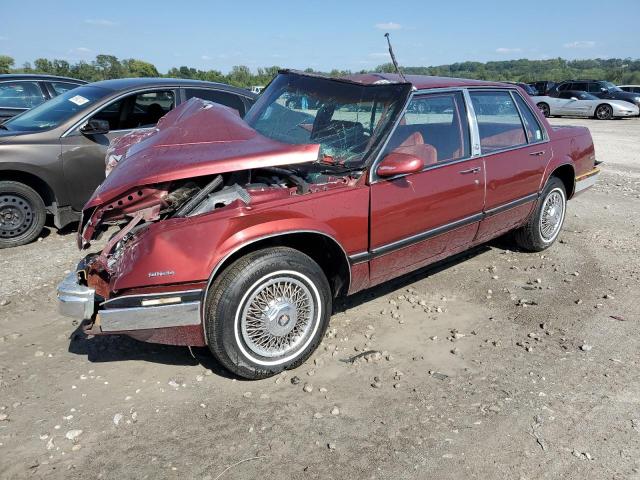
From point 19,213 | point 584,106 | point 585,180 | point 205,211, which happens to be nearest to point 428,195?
point 205,211

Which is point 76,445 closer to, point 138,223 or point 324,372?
point 138,223

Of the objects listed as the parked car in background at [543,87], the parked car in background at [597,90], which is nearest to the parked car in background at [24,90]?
the parked car in background at [597,90]

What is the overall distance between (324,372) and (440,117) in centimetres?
218

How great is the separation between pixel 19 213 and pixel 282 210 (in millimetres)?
3910

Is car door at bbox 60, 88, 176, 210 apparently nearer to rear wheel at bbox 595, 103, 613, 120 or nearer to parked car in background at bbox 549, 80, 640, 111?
rear wheel at bbox 595, 103, 613, 120

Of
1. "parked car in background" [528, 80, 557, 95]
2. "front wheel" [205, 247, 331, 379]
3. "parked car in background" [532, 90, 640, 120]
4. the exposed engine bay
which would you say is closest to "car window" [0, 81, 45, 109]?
the exposed engine bay

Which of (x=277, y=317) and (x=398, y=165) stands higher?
(x=398, y=165)

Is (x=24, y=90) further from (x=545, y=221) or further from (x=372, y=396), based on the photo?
(x=545, y=221)

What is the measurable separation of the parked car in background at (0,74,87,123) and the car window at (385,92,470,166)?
6590 mm

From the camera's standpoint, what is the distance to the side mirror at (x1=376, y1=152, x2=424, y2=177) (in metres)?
3.33

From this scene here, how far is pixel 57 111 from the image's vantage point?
5.81 m

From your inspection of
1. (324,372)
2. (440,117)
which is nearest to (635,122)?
(440,117)

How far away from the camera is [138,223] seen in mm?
3076

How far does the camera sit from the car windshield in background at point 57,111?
565 centimetres
